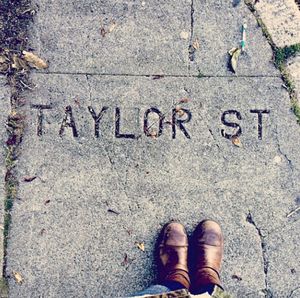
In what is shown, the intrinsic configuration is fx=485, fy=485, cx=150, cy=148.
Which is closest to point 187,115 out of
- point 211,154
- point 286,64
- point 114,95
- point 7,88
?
point 211,154

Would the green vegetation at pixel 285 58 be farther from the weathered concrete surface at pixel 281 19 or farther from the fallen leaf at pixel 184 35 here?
the fallen leaf at pixel 184 35

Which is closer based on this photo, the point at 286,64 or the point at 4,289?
the point at 4,289

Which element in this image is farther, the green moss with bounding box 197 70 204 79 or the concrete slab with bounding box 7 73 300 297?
the green moss with bounding box 197 70 204 79

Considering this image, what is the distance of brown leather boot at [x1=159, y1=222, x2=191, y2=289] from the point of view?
3.40m

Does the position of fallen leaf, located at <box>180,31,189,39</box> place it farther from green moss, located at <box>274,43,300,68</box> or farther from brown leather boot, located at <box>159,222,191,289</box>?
brown leather boot, located at <box>159,222,191,289</box>

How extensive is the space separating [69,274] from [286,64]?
7.23ft

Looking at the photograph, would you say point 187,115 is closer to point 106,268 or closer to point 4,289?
point 106,268

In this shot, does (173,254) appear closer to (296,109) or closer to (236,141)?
(236,141)

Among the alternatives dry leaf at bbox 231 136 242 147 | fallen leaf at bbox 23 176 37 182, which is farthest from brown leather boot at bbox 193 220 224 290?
fallen leaf at bbox 23 176 37 182

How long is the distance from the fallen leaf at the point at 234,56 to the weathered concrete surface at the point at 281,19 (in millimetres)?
290

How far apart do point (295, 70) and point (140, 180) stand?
4.65 feet

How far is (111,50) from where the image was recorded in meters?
3.59

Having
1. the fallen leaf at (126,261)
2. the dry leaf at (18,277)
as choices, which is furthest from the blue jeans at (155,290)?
the dry leaf at (18,277)

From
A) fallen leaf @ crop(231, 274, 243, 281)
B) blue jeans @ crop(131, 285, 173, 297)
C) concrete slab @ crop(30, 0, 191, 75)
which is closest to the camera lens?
blue jeans @ crop(131, 285, 173, 297)
